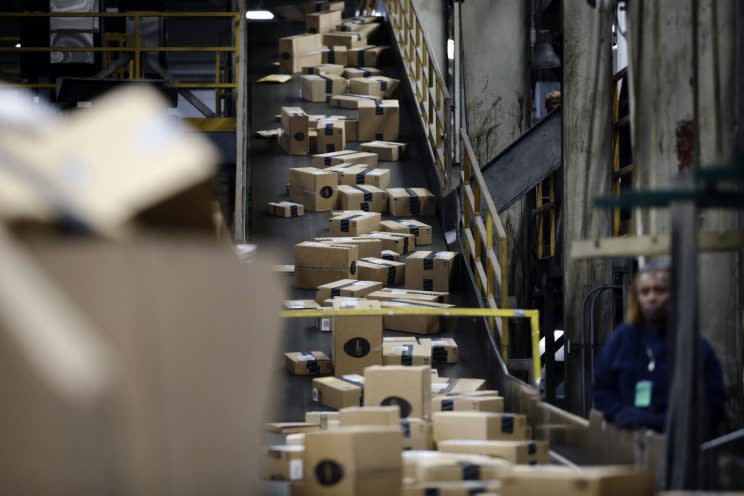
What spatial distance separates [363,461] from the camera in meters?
4.83

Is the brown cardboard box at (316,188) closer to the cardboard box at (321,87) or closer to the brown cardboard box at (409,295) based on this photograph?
the brown cardboard box at (409,295)

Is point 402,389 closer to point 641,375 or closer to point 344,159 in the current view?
point 641,375

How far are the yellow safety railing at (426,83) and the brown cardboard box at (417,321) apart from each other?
7.78 feet

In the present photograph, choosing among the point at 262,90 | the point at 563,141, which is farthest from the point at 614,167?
the point at 262,90

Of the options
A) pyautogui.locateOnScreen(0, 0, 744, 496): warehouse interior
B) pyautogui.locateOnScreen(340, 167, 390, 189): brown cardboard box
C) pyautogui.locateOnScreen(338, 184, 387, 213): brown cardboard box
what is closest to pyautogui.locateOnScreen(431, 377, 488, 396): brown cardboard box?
pyautogui.locateOnScreen(0, 0, 744, 496): warehouse interior

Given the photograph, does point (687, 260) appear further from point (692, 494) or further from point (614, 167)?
point (614, 167)

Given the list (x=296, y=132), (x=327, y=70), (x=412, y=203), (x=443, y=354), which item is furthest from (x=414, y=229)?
(x=327, y=70)

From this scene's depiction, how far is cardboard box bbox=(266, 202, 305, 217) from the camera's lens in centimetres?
1167

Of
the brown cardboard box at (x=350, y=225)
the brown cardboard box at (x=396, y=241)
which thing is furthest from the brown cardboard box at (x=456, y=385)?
the brown cardboard box at (x=350, y=225)

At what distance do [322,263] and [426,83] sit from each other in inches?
159

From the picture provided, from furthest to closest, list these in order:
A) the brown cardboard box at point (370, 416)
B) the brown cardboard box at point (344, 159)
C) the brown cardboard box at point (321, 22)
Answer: the brown cardboard box at point (321, 22) → the brown cardboard box at point (344, 159) → the brown cardboard box at point (370, 416)

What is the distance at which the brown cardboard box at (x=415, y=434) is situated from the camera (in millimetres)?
6555

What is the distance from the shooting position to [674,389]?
14.5 ft

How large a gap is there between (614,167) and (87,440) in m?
8.39
